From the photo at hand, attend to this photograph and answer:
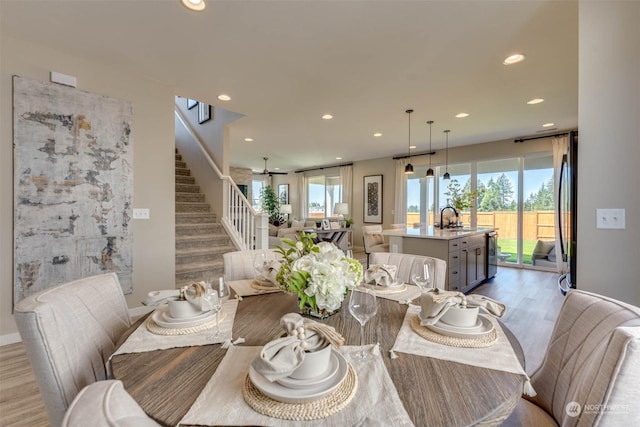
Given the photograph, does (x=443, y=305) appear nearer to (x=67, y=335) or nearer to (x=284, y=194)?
(x=67, y=335)

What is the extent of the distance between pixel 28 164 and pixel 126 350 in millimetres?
2661

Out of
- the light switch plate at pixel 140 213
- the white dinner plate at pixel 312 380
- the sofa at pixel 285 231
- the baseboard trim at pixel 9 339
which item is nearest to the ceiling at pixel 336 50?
the light switch plate at pixel 140 213

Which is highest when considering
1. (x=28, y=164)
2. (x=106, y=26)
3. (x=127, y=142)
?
(x=106, y=26)

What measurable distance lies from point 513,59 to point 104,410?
3646 millimetres

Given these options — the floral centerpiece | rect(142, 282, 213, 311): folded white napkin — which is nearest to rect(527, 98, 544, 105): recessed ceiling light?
the floral centerpiece

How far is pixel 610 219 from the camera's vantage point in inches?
62.0

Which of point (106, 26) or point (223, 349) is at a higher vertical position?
point (106, 26)

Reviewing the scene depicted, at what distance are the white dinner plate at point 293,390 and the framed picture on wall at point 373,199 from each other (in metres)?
7.46

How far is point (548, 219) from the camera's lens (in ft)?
18.5

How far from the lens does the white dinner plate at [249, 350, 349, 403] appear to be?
0.66 m

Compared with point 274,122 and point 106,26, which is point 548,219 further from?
point 106,26

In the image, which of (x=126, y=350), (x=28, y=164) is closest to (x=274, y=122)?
(x=28, y=164)

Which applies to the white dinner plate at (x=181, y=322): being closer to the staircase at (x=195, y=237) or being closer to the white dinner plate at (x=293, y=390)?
the white dinner plate at (x=293, y=390)

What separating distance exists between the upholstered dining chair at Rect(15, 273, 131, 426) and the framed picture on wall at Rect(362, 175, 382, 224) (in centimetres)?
726
